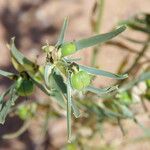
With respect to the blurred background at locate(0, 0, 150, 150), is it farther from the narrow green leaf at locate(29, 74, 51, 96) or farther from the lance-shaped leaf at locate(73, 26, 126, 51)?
the lance-shaped leaf at locate(73, 26, 126, 51)

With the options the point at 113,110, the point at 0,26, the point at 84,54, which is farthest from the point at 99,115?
the point at 0,26

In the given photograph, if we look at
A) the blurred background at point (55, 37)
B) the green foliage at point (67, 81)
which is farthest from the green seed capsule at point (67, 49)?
the blurred background at point (55, 37)

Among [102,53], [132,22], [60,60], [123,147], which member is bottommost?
[123,147]

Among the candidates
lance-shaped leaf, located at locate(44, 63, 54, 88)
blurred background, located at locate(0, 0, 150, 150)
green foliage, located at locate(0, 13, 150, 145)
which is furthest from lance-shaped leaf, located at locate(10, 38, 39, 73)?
blurred background, located at locate(0, 0, 150, 150)

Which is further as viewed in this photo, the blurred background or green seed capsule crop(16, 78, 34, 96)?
the blurred background

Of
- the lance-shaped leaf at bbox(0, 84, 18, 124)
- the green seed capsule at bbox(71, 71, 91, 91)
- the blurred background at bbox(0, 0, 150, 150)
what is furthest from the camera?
the blurred background at bbox(0, 0, 150, 150)

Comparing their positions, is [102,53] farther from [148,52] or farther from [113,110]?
[113,110]
